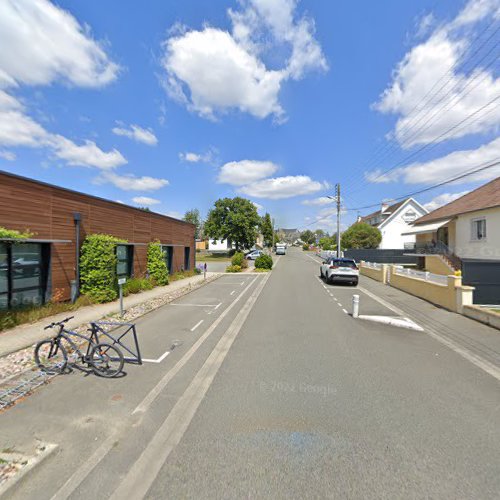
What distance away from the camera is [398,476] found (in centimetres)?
259

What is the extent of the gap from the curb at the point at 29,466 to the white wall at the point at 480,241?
819 inches

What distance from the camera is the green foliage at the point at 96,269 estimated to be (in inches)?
412

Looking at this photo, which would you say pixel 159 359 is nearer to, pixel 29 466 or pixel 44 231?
pixel 29 466

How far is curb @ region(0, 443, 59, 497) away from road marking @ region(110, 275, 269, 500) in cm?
92

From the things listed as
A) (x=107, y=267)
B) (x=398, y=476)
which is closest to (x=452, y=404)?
(x=398, y=476)

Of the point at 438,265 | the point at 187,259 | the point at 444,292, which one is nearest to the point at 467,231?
the point at 438,265

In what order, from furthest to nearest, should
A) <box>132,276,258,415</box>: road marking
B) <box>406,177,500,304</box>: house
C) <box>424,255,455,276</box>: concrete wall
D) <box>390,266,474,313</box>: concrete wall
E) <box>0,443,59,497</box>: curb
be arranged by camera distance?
<box>424,255,455,276</box>: concrete wall < <box>406,177,500,304</box>: house < <box>390,266,474,313</box>: concrete wall < <box>132,276,258,415</box>: road marking < <box>0,443,59,497</box>: curb

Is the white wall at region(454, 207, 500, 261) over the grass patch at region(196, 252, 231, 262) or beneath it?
over

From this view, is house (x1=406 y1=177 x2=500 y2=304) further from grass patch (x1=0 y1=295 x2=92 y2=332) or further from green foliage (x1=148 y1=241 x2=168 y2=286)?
grass patch (x1=0 y1=295 x2=92 y2=332)

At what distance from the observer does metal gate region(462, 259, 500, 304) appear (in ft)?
31.4

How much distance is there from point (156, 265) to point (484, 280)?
600 inches

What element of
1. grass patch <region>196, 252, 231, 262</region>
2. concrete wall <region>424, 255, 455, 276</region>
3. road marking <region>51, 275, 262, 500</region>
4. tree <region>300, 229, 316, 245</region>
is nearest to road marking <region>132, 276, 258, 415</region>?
road marking <region>51, 275, 262, 500</region>

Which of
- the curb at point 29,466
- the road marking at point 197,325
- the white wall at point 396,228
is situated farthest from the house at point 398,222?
the curb at point 29,466

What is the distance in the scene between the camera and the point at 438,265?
19.2 m
